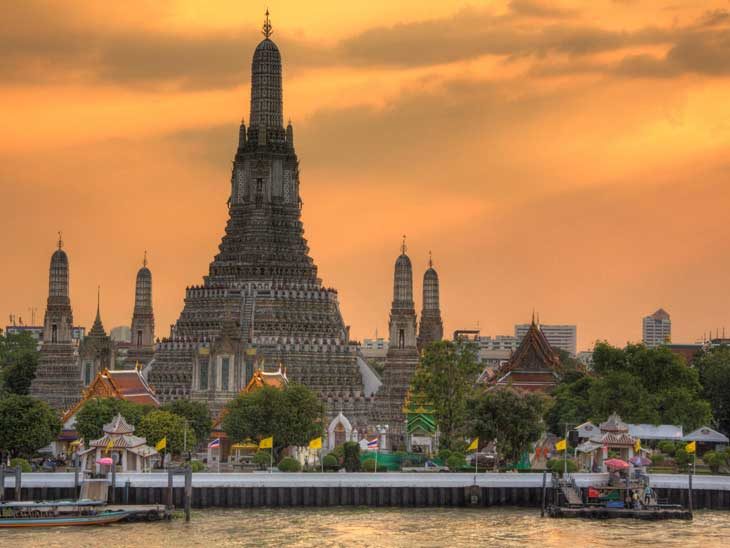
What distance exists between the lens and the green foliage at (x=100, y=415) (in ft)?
492

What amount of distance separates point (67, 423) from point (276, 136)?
3459cm

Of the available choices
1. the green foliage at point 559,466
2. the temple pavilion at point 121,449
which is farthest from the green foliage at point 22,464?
the green foliage at point 559,466

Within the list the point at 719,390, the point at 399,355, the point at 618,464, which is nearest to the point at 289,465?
the point at 618,464

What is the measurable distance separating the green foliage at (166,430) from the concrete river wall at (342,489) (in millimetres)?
14278

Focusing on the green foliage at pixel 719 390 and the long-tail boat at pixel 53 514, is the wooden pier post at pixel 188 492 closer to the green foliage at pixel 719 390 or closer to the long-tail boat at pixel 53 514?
the long-tail boat at pixel 53 514

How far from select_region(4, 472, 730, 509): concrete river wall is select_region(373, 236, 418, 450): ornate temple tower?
48003 millimetres

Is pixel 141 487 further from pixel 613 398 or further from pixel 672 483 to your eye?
pixel 613 398

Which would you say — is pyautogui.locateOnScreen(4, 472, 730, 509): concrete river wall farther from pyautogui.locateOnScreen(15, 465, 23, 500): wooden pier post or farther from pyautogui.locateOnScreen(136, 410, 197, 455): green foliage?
pyautogui.locateOnScreen(136, 410, 197, 455): green foliage

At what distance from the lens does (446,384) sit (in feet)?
536

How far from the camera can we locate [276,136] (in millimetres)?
186250

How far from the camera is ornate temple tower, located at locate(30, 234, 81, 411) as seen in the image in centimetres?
18725

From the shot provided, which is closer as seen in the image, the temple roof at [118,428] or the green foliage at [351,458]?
the temple roof at [118,428]

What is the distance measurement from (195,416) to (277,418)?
40.6 feet

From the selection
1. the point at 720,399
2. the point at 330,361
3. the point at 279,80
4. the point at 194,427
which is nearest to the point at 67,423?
the point at 194,427
